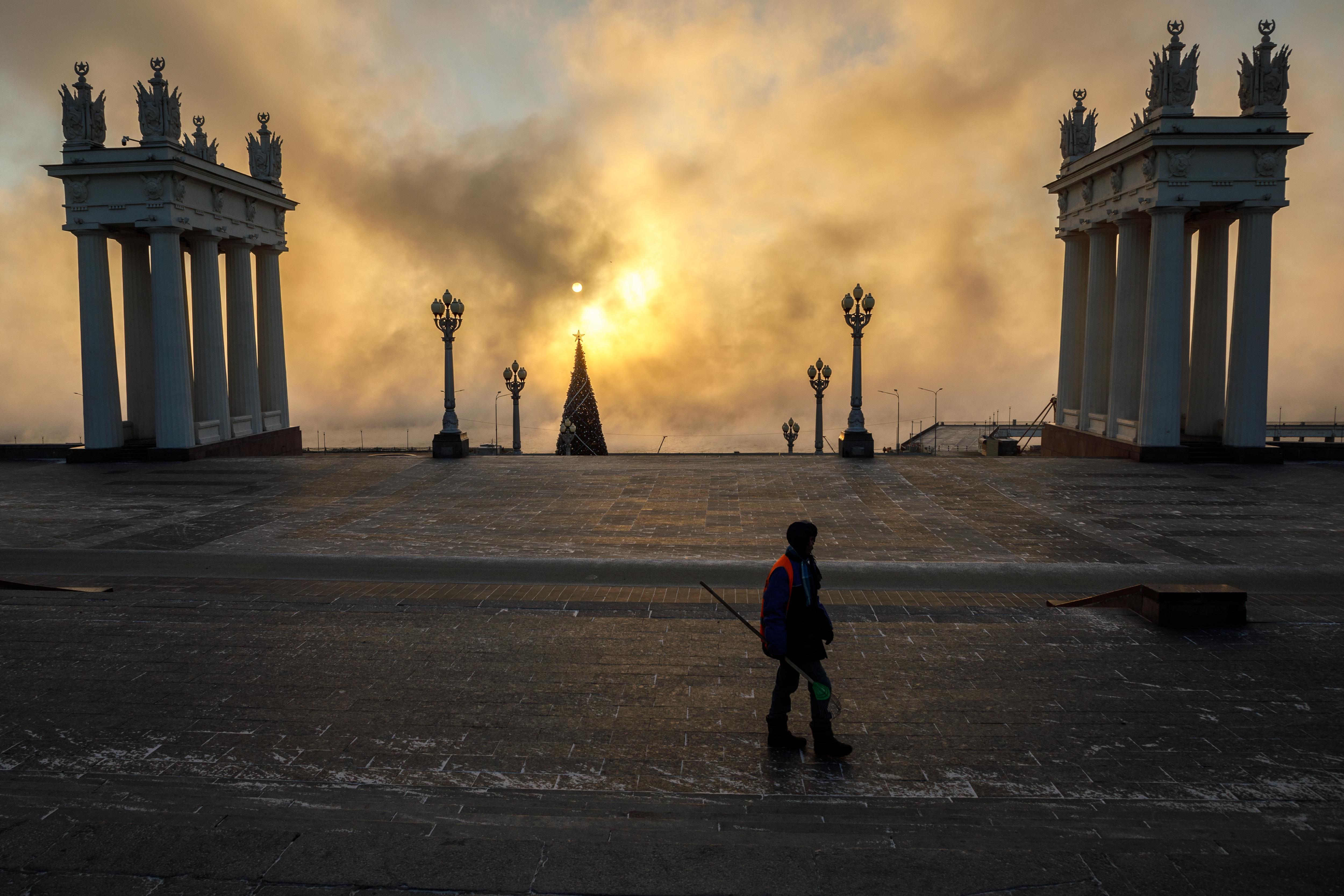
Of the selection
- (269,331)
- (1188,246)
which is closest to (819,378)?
(1188,246)

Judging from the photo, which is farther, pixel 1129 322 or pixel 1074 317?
pixel 1074 317

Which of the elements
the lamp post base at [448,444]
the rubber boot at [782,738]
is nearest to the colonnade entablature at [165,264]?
the lamp post base at [448,444]

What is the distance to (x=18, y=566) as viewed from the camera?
1435 cm

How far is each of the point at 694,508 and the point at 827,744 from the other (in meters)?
12.8

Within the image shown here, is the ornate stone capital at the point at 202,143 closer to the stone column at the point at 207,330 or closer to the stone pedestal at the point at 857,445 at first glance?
the stone column at the point at 207,330

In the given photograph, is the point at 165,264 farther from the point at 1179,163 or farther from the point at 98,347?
the point at 1179,163

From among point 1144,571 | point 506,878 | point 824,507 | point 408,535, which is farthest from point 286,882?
point 824,507

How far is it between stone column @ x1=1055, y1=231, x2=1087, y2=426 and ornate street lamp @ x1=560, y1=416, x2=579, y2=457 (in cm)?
2212

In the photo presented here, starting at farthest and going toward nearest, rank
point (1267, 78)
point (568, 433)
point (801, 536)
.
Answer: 1. point (568, 433)
2. point (1267, 78)
3. point (801, 536)

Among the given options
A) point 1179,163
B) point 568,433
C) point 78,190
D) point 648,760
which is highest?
point 1179,163

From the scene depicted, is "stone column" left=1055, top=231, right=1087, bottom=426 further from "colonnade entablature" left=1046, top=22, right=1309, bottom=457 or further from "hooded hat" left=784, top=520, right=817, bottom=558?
"hooded hat" left=784, top=520, right=817, bottom=558

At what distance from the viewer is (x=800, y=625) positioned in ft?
22.0

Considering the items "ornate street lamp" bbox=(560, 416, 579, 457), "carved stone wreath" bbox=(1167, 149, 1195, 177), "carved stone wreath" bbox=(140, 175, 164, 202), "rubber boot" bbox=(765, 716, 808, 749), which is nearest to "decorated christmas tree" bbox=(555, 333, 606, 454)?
"ornate street lamp" bbox=(560, 416, 579, 457)

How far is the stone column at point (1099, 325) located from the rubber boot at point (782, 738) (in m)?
28.0
